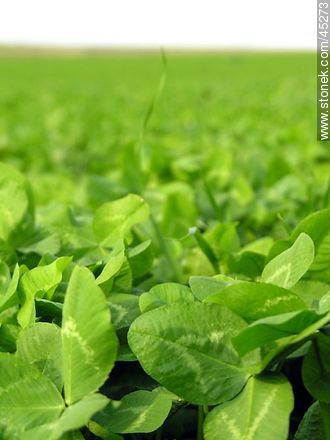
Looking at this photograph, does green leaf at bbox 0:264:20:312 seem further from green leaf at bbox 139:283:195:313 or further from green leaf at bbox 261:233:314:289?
green leaf at bbox 261:233:314:289

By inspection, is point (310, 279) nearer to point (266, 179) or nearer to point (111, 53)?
point (266, 179)

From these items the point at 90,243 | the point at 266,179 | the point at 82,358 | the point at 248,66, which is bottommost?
the point at 248,66

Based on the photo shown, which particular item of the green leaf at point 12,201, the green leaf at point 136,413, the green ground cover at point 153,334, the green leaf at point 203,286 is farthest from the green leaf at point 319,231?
the green leaf at point 12,201

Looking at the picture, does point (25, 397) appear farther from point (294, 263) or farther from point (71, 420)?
point (294, 263)

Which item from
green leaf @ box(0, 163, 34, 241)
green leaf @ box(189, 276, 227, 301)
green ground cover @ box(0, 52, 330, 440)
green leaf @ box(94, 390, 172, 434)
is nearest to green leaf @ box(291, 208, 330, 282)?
green ground cover @ box(0, 52, 330, 440)

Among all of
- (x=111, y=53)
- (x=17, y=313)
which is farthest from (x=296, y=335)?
(x=111, y=53)

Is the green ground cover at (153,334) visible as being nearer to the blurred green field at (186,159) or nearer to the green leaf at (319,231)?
the green leaf at (319,231)
